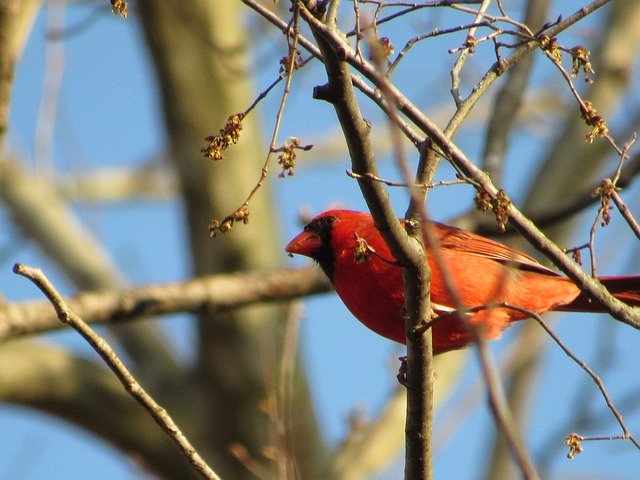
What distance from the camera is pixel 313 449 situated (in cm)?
660

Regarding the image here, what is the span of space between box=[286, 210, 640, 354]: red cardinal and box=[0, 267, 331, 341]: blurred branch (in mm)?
877

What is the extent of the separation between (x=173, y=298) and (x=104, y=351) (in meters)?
2.32

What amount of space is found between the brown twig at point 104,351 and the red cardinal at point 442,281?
1008 millimetres

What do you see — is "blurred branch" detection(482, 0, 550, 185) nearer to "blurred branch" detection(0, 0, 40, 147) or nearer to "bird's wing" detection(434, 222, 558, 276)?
"bird's wing" detection(434, 222, 558, 276)

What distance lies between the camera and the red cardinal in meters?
3.20

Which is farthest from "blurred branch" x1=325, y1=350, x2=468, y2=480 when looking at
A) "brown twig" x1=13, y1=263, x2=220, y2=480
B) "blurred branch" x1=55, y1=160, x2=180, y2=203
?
"blurred branch" x1=55, y1=160, x2=180, y2=203

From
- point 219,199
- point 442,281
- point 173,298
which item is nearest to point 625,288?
point 442,281

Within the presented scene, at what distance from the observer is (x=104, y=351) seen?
2.07m

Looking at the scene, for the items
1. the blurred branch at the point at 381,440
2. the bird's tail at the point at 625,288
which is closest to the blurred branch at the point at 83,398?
the blurred branch at the point at 381,440

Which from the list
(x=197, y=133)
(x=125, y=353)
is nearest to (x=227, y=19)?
(x=197, y=133)

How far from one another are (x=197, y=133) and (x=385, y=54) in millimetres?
4816

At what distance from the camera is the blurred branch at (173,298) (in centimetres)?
390

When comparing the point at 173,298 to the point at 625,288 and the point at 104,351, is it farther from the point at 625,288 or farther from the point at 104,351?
the point at 104,351

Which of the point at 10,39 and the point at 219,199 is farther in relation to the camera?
the point at 219,199
